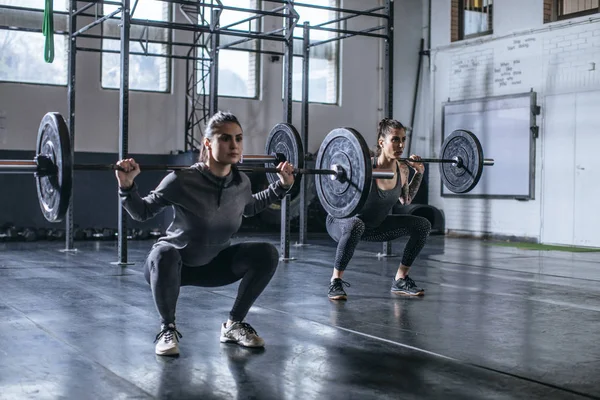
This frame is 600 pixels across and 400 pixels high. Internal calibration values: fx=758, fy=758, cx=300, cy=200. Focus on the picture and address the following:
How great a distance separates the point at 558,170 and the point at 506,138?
87 centimetres

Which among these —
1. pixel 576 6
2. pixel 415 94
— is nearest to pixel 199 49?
pixel 415 94

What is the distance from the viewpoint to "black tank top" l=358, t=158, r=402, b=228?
417 cm

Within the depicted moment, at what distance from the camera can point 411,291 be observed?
14.6 feet

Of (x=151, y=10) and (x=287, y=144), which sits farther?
(x=151, y=10)

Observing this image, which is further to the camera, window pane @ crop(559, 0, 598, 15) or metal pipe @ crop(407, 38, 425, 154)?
metal pipe @ crop(407, 38, 425, 154)

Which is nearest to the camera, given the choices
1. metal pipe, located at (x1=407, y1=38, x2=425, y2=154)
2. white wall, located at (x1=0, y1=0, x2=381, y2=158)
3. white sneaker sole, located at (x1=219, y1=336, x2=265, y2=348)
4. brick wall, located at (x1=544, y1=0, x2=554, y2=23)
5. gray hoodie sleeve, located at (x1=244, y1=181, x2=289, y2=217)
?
white sneaker sole, located at (x1=219, y1=336, x2=265, y2=348)

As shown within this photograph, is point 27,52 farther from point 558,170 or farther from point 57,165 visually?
point 558,170

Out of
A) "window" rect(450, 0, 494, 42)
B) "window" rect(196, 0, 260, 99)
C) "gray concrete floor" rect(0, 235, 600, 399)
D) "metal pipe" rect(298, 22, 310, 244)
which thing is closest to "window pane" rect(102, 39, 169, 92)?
"window" rect(196, 0, 260, 99)

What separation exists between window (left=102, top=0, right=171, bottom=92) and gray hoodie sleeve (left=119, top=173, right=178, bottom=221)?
6383 mm

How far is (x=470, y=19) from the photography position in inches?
404

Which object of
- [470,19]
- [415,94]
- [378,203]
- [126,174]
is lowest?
[378,203]

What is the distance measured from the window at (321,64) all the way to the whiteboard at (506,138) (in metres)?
1.80

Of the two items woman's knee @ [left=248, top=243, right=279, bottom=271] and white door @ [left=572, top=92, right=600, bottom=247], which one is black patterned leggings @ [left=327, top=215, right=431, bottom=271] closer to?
woman's knee @ [left=248, top=243, right=279, bottom=271]

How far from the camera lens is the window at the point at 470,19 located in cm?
995
